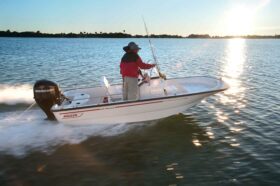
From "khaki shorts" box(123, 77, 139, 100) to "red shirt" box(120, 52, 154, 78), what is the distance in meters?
0.18

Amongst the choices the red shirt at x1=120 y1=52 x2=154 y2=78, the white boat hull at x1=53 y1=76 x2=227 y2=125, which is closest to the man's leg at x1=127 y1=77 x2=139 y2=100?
the red shirt at x1=120 y1=52 x2=154 y2=78

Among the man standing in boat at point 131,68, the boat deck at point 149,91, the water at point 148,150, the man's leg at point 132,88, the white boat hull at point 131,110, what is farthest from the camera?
the boat deck at point 149,91

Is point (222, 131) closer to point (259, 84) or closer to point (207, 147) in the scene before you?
point (207, 147)

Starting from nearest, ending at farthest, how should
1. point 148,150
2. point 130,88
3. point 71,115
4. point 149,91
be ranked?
point 148,150 < point 71,115 < point 130,88 < point 149,91

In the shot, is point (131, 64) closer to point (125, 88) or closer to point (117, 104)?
point (125, 88)

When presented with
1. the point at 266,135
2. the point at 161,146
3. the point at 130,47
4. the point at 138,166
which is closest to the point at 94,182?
the point at 138,166

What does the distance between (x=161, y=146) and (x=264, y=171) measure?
284 cm

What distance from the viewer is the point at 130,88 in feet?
33.1

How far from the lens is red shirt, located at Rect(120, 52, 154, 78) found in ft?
31.9

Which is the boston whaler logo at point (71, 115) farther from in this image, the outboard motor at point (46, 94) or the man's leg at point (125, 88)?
the man's leg at point (125, 88)

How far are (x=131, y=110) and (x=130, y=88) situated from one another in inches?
27.6

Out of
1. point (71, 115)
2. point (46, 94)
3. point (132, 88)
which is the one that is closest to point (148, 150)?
point (132, 88)

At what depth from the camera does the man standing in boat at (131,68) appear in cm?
966

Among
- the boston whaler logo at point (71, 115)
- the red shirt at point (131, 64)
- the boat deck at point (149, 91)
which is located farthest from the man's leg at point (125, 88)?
the boston whaler logo at point (71, 115)
